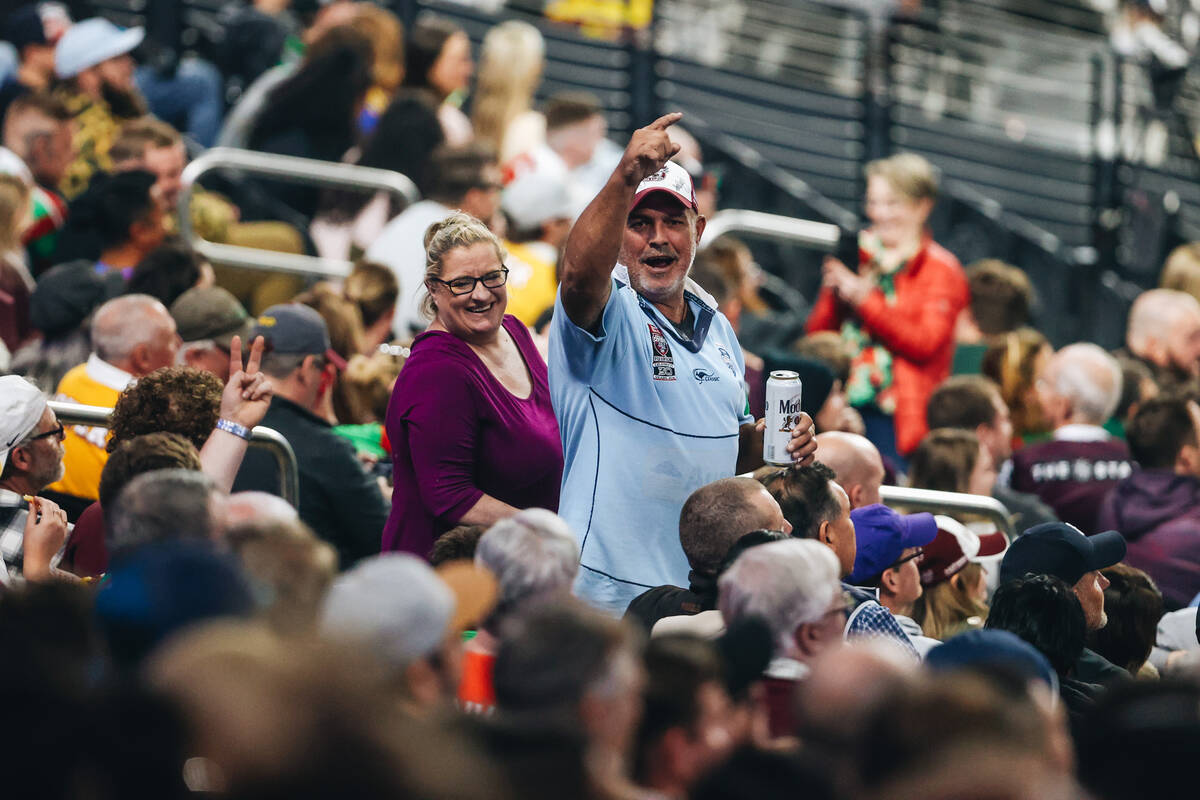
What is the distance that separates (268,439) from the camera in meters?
5.77

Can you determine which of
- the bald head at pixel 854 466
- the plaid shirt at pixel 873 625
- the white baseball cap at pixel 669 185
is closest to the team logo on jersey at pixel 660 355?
the white baseball cap at pixel 669 185

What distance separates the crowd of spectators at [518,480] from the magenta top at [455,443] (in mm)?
12

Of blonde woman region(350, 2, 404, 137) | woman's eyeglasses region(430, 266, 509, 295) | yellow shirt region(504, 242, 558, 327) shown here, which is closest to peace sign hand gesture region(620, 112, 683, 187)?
woman's eyeglasses region(430, 266, 509, 295)

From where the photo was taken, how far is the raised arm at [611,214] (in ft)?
14.2

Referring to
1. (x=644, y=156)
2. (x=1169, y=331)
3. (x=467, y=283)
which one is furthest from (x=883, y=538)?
(x=1169, y=331)

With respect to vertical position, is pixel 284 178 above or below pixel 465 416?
above

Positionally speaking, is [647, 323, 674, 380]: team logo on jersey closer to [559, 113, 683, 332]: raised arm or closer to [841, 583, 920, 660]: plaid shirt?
[559, 113, 683, 332]: raised arm

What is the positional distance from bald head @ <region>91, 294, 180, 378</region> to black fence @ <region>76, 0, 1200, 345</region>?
18.1 feet

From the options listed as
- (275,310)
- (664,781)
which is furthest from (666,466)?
(275,310)

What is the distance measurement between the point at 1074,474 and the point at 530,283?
247 cm

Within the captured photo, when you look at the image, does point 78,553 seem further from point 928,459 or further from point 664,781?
point 928,459

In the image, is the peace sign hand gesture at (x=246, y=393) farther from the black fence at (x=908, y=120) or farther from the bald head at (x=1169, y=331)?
the black fence at (x=908, y=120)

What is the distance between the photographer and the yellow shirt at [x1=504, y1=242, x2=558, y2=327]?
25.9ft

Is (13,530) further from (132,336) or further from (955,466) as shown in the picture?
(955,466)
